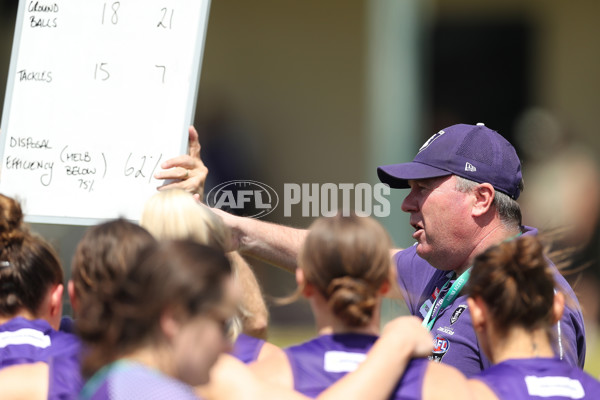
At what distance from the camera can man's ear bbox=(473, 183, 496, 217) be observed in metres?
3.30

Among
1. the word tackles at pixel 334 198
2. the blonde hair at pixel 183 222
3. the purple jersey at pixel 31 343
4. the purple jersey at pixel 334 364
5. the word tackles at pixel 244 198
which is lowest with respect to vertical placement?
the purple jersey at pixel 31 343

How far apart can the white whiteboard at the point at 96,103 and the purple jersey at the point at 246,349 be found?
891 mm

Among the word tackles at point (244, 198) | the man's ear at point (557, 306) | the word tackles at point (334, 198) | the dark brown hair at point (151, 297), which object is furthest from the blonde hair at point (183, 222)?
the word tackles at point (244, 198)

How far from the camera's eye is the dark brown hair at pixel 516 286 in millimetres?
2346

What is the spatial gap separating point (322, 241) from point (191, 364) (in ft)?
1.82

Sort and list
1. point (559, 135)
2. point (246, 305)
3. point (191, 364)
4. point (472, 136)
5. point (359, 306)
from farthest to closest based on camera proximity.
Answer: point (559, 135) < point (472, 136) < point (246, 305) < point (359, 306) < point (191, 364)

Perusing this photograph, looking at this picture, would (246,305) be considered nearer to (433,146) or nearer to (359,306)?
(359,306)

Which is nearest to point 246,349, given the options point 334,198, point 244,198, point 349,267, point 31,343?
point 349,267

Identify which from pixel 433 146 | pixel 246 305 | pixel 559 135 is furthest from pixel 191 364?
pixel 559 135

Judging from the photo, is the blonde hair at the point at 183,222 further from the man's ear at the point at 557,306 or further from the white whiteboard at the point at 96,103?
the man's ear at the point at 557,306

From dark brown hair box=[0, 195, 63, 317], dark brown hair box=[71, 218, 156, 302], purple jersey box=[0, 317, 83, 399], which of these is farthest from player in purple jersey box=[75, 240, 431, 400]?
dark brown hair box=[0, 195, 63, 317]

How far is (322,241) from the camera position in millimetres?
2295

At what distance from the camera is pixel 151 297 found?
1867 mm

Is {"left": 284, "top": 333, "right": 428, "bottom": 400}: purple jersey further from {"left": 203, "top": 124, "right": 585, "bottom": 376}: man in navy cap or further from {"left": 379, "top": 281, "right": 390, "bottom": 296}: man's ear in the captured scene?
{"left": 203, "top": 124, "right": 585, "bottom": 376}: man in navy cap
